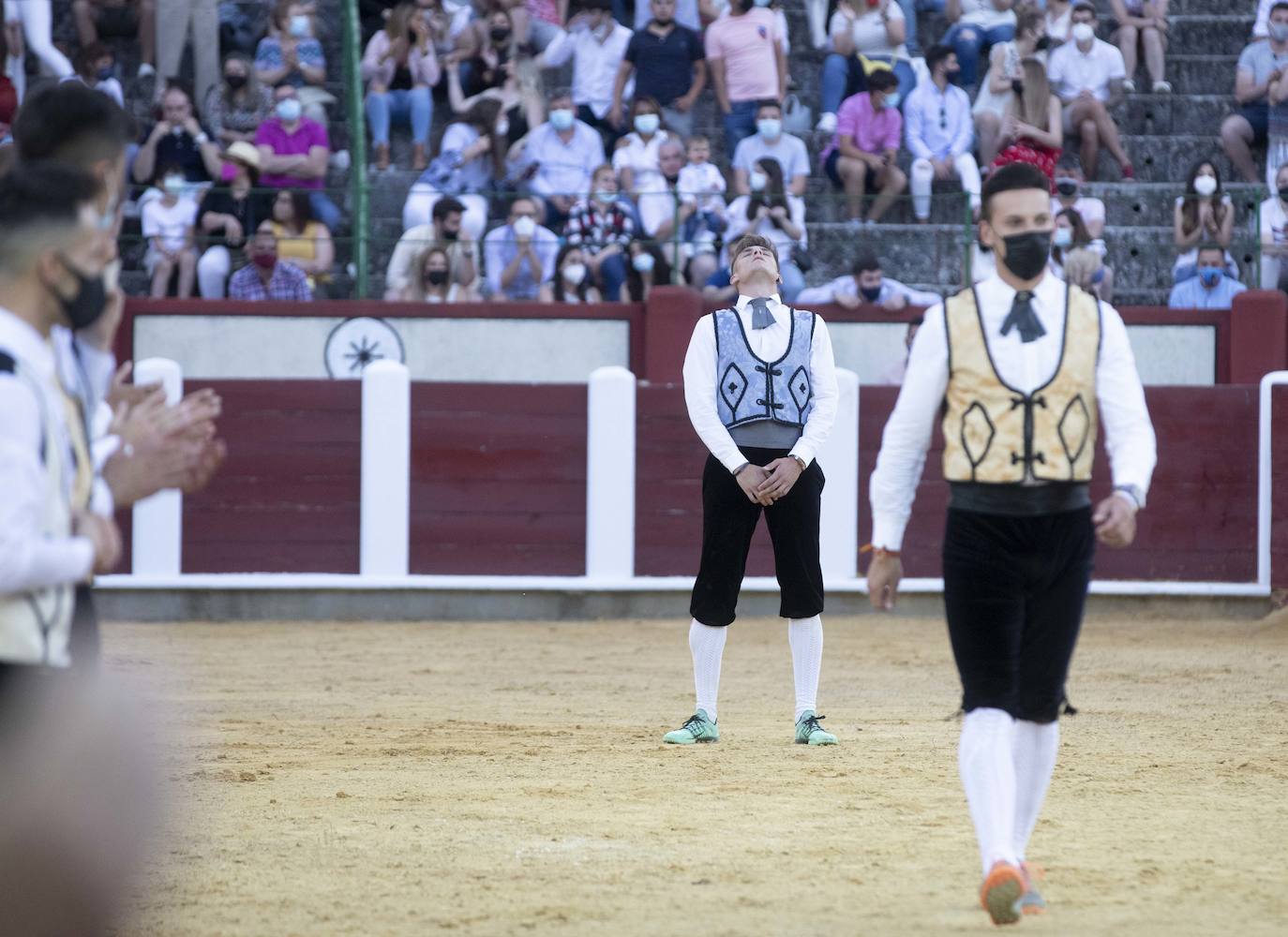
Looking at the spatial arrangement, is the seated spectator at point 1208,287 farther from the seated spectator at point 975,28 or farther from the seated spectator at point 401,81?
the seated spectator at point 401,81

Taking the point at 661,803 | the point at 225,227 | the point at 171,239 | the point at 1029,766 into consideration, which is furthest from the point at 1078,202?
the point at 1029,766

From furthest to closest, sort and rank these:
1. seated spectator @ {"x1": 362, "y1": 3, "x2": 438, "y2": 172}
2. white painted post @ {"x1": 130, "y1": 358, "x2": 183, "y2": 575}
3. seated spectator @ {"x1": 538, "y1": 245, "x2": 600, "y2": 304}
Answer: seated spectator @ {"x1": 362, "y1": 3, "x2": 438, "y2": 172} < seated spectator @ {"x1": 538, "y1": 245, "x2": 600, "y2": 304} < white painted post @ {"x1": 130, "y1": 358, "x2": 183, "y2": 575}

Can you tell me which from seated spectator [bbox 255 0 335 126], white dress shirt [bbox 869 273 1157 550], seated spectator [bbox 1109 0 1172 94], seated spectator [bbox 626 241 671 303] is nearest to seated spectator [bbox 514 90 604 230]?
seated spectator [bbox 626 241 671 303]

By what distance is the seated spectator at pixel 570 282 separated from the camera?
→ 1253cm

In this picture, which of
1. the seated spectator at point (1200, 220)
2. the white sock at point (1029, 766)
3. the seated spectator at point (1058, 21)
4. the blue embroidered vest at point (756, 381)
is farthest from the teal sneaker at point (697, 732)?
the seated spectator at point (1058, 21)

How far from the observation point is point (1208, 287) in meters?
12.9

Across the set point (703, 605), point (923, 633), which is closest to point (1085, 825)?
point (703, 605)

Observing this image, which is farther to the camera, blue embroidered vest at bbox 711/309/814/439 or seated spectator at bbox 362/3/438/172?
seated spectator at bbox 362/3/438/172

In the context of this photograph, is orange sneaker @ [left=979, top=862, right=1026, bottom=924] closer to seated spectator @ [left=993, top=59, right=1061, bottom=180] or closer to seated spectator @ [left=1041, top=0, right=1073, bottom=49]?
seated spectator @ [left=993, top=59, right=1061, bottom=180]

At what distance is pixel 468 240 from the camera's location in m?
12.4

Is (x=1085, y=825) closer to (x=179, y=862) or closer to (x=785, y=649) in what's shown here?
(x=179, y=862)

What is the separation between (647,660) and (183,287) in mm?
4701

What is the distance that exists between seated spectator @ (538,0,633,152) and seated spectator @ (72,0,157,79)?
2.90 m

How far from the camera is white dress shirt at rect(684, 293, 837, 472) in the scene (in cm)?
610
